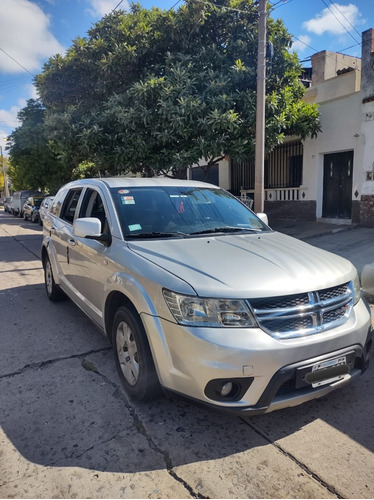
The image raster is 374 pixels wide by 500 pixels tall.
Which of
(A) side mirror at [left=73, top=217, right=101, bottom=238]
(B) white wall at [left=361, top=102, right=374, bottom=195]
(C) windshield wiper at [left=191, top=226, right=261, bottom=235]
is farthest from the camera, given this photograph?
(B) white wall at [left=361, top=102, right=374, bottom=195]

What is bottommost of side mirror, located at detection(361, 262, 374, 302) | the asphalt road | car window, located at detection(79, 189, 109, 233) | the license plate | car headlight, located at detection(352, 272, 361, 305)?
the asphalt road

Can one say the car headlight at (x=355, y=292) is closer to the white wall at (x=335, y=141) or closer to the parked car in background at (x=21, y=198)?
the white wall at (x=335, y=141)

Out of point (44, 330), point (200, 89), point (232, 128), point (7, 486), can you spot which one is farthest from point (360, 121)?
point (7, 486)

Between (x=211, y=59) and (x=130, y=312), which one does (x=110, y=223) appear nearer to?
(x=130, y=312)

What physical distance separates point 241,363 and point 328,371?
0.69m

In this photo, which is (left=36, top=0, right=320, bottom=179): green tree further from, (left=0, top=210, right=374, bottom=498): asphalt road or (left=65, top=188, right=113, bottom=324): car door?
(left=0, top=210, right=374, bottom=498): asphalt road

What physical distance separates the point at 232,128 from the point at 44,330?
6.86 meters

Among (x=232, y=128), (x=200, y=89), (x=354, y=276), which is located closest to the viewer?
(x=354, y=276)

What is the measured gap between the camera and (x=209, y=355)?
7.42 feet

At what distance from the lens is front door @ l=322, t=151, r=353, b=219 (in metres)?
11.2

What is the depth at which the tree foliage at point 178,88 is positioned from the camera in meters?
9.54

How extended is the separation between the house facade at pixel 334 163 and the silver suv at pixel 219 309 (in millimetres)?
8161

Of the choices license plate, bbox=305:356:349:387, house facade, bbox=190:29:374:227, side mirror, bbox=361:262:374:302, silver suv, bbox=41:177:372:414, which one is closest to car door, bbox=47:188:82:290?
silver suv, bbox=41:177:372:414

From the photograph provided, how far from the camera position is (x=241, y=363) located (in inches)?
88.2
